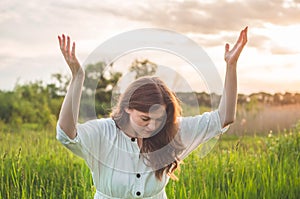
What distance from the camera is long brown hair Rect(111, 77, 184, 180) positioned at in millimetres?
2240

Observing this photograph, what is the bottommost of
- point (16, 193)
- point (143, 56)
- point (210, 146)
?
point (16, 193)

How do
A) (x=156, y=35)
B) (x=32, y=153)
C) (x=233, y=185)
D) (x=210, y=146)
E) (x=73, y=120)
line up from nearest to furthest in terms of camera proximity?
(x=73, y=120), (x=156, y=35), (x=210, y=146), (x=233, y=185), (x=32, y=153)

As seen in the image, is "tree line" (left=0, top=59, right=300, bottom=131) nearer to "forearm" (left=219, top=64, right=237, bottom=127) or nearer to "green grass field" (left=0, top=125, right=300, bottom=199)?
"green grass field" (left=0, top=125, right=300, bottom=199)

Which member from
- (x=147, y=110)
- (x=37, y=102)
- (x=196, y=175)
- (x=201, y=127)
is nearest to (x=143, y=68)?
(x=147, y=110)

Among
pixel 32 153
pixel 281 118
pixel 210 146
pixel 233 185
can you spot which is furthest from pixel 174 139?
pixel 281 118

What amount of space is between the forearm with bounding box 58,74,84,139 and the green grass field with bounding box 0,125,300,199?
110 centimetres

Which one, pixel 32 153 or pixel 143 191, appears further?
pixel 32 153

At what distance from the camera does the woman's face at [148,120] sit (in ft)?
7.25

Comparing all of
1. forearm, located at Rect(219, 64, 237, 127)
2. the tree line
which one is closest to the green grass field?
forearm, located at Rect(219, 64, 237, 127)

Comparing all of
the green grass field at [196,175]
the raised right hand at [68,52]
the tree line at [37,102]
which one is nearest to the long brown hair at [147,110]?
the raised right hand at [68,52]

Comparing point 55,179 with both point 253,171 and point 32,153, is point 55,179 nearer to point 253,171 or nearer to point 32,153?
point 32,153

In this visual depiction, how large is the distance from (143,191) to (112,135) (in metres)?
0.30

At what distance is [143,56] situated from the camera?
2.38 meters

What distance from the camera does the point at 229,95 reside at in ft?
7.65
